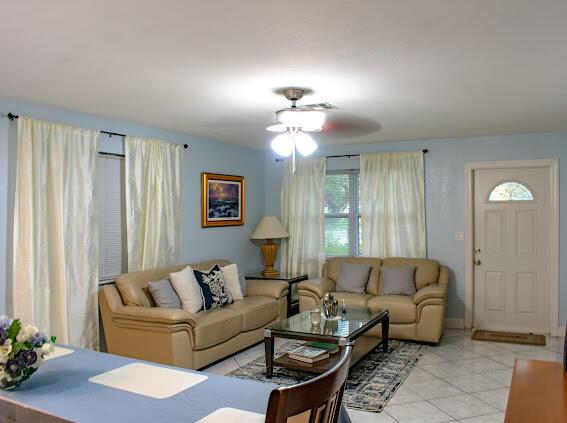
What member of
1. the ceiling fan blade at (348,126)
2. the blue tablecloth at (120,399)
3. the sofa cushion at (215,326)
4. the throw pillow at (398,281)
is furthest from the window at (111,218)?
the throw pillow at (398,281)

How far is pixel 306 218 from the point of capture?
6.98m

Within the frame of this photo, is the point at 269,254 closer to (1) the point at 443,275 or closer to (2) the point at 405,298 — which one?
(2) the point at 405,298

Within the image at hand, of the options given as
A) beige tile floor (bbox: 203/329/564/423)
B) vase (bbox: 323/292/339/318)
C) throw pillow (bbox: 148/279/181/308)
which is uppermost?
throw pillow (bbox: 148/279/181/308)

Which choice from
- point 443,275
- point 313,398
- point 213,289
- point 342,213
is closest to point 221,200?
point 213,289

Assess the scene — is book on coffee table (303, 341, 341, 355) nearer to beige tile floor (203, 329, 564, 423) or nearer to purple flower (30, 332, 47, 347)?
beige tile floor (203, 329, 564, 423)

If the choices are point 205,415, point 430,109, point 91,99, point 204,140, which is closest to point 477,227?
point 430,109

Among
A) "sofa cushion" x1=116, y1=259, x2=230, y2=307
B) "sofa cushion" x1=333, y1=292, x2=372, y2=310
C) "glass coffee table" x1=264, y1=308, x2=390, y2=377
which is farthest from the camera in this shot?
"sofa cushion" x1=333, y1=292, x2=372, y2=310

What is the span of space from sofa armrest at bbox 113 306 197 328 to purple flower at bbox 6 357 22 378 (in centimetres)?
232

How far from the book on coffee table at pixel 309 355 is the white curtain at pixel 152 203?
6.08ft

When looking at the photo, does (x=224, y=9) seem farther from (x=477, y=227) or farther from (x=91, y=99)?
(x=477, y=227)

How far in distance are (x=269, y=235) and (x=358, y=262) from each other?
47.9 inches

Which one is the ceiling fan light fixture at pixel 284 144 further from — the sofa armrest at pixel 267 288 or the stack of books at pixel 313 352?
the sofa armrest at pixel 267 288

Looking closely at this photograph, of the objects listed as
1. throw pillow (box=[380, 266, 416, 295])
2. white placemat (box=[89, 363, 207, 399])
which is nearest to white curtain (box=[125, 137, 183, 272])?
throw pillow (box=[380, 266, 416, 295])

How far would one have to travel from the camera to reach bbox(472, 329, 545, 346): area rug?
5.53 m
